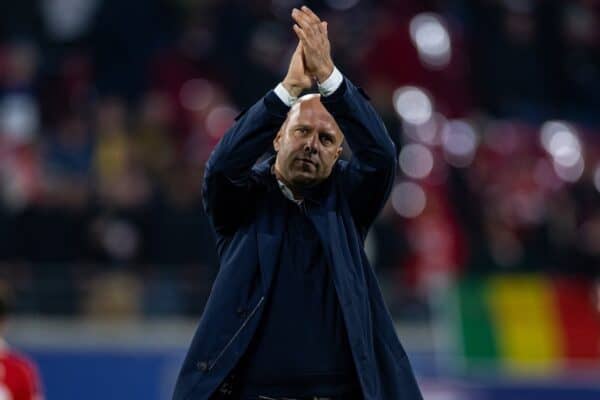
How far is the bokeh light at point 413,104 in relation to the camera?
37.2 feet

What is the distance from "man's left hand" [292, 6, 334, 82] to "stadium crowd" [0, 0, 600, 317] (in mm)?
5370

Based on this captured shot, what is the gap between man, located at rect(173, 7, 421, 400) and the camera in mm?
4199

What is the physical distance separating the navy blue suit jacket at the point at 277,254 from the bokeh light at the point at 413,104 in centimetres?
688

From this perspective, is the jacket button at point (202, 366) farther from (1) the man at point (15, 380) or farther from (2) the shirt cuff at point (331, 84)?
(1) the man at point (15, 380)

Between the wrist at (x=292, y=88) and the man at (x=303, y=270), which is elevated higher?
the wrist at (x=292, y=88)

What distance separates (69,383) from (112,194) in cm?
133

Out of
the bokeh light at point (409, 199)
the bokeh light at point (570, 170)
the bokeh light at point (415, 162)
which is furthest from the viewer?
the bokeh light at point (570, 170)

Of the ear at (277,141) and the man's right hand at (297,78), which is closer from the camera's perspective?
the man's right hand at (297,78)

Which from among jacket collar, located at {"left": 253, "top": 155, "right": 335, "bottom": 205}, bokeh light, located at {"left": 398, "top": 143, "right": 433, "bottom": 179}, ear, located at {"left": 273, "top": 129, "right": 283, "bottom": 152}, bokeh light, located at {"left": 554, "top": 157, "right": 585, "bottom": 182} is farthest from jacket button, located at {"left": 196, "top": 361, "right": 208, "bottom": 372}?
bokeh light, located at {"left": 554, "top": 157, "right": 585, "bottom": 182}

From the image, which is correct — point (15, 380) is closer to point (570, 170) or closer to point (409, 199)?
point (409, 199)

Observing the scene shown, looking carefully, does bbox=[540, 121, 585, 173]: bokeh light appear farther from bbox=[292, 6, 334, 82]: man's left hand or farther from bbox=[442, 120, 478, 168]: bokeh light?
bbox=[292, 6, 334, 82]: man's left hand

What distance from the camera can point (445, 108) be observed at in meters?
11.8

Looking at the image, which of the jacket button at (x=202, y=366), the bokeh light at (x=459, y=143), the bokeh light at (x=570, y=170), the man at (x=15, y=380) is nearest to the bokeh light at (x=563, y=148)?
the bokeh light at (x=570, y=170)

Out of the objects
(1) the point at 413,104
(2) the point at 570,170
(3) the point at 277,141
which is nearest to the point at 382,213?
(1) the point at 413,104
